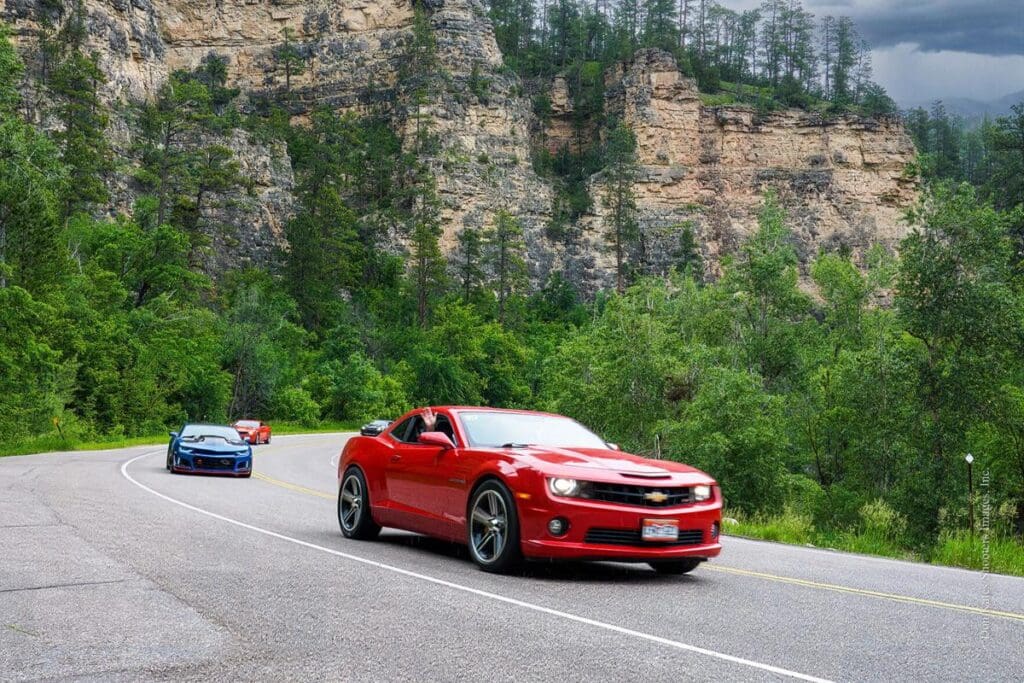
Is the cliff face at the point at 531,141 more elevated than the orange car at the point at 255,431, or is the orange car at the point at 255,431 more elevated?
the cliff face at the point at 531,141

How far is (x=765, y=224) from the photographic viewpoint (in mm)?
49625

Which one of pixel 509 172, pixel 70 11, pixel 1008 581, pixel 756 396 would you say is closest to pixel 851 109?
pixel 509 172

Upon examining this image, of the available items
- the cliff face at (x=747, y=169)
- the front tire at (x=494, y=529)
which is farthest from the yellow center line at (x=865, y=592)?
the cliff face at (x=747, y=169)

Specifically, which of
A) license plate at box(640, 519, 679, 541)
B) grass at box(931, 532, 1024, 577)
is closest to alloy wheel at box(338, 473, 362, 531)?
license plate at box(640, 519, 679, 541)

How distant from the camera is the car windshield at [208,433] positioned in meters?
23.4

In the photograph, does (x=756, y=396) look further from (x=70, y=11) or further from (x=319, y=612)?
(x=70, y=11)

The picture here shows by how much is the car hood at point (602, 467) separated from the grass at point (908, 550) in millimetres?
5417

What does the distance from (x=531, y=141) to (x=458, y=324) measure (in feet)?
125

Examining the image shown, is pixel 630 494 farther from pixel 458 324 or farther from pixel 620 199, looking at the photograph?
pixel 620 199

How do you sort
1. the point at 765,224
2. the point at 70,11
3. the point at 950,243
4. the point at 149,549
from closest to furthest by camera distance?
1. the point at 149,549
2. the point at 950,243
3. the point at 765,224
4. the point at 70,11

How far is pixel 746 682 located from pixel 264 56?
11507cm

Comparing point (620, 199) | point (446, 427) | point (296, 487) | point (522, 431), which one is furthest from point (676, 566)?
point (620, 199)

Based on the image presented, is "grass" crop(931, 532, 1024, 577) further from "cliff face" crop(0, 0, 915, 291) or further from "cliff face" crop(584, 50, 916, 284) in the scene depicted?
"cliff face" crop(584, 50, 916, 284)

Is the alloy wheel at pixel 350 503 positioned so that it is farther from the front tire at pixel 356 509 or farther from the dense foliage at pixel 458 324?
the dense foliage at pixel 458 324
